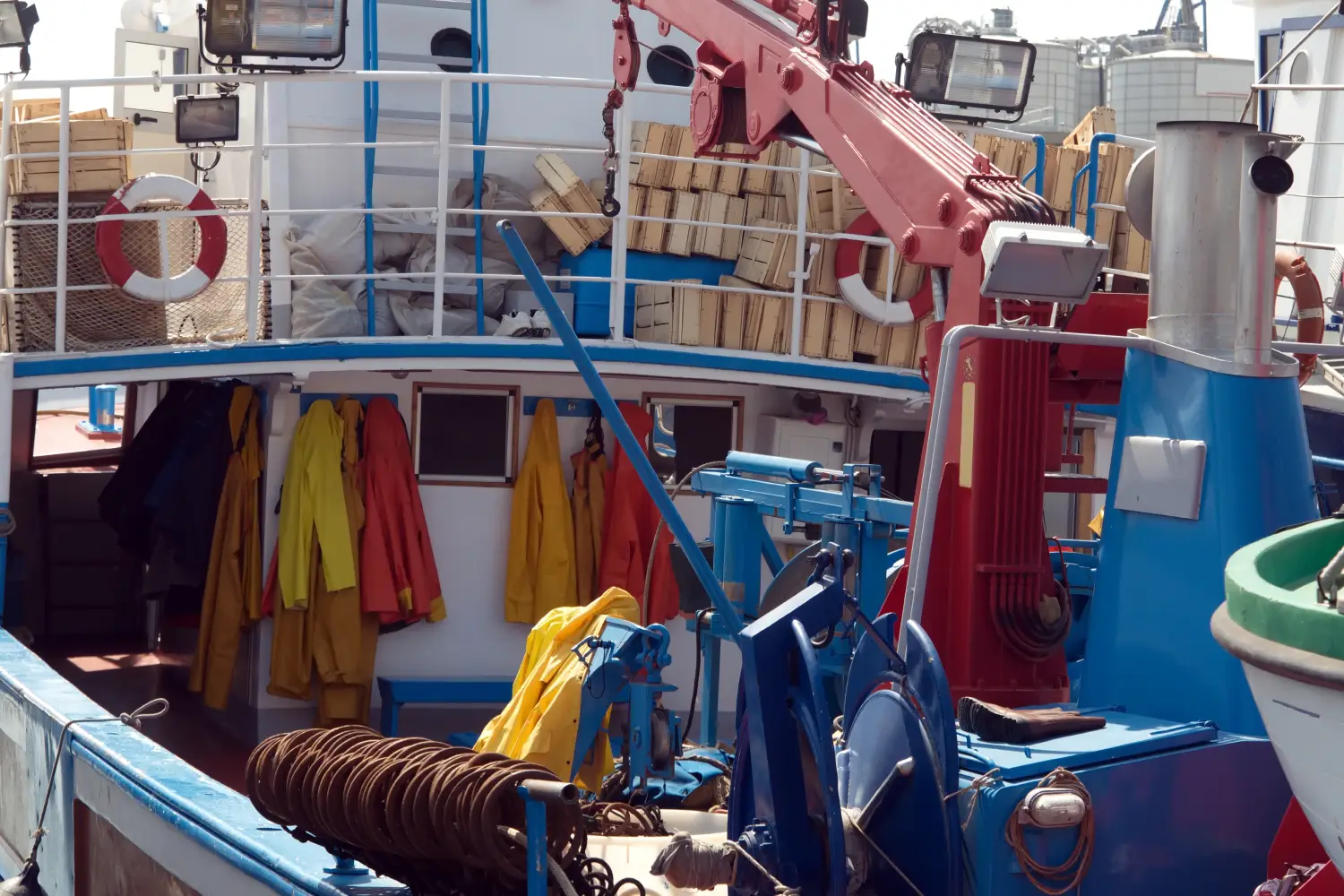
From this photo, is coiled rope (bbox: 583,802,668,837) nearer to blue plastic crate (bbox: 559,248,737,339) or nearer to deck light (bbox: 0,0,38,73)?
blue plastic crate (bbox: 559,248,737,339)

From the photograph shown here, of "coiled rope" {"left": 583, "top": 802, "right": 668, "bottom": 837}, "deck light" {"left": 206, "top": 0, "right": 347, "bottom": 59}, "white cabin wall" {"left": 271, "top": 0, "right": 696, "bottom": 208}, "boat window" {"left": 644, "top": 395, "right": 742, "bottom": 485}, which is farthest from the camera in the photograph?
"white cabin wall" {"left": 271, "top": 0, "right": 696, "bottom": 208}

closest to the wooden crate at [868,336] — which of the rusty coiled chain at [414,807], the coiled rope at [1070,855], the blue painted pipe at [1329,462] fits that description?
the blue painted pipe at [1329,462]

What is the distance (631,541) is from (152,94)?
21.6 feet

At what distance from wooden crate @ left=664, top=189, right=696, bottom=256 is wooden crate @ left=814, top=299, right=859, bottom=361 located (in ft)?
2.98

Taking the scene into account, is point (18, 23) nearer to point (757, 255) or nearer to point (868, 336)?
point (757, 255)

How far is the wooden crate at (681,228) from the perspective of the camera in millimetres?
9367

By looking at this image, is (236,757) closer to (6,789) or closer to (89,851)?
(6,789)

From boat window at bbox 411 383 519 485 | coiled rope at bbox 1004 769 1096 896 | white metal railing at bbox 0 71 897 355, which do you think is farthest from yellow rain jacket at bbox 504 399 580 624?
coiled rope at bbox 1004 769 1096 896

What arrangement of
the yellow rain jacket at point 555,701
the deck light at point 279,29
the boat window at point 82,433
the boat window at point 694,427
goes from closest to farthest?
1. the yellow rain jacket at point 555,701
2. the deck light at point 279,29
3. the boat window at point 694,427
4. the boat window at point 82,433

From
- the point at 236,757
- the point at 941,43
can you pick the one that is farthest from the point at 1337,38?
the point at 236,757

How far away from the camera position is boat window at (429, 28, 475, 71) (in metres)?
10.2

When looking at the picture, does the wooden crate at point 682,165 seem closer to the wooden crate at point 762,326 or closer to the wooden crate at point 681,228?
the wooden crate at point 681,228

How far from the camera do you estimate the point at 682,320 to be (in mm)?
8969

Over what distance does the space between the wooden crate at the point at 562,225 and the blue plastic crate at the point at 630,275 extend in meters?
0.09
